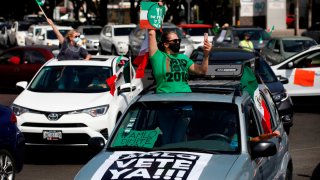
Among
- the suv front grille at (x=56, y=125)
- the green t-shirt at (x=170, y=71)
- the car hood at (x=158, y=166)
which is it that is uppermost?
the green t-shirt at (x=170, y=71)

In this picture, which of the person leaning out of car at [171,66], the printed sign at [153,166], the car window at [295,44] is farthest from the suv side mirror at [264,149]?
the car window at [295,44]

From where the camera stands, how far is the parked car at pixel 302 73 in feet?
64.6

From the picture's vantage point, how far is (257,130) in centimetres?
833

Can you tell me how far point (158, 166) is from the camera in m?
7.27

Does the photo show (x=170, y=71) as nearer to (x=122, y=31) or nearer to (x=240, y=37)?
(x=240, y=37)

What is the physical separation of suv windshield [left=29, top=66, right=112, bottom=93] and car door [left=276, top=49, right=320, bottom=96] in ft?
20.4

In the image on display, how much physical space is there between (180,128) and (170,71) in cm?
192

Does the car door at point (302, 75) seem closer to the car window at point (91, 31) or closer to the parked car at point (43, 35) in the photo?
the parked car at point (43, 35)

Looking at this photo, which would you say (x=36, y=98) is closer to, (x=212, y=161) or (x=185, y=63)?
(x=185, y=63)

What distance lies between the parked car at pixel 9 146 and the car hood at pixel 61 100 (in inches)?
89.4

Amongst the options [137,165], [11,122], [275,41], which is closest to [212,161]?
[137,165]

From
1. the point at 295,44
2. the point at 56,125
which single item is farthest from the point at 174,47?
the point at 295,44

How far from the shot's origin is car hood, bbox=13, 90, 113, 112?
43.3 ft

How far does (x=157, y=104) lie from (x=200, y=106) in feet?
1.37
